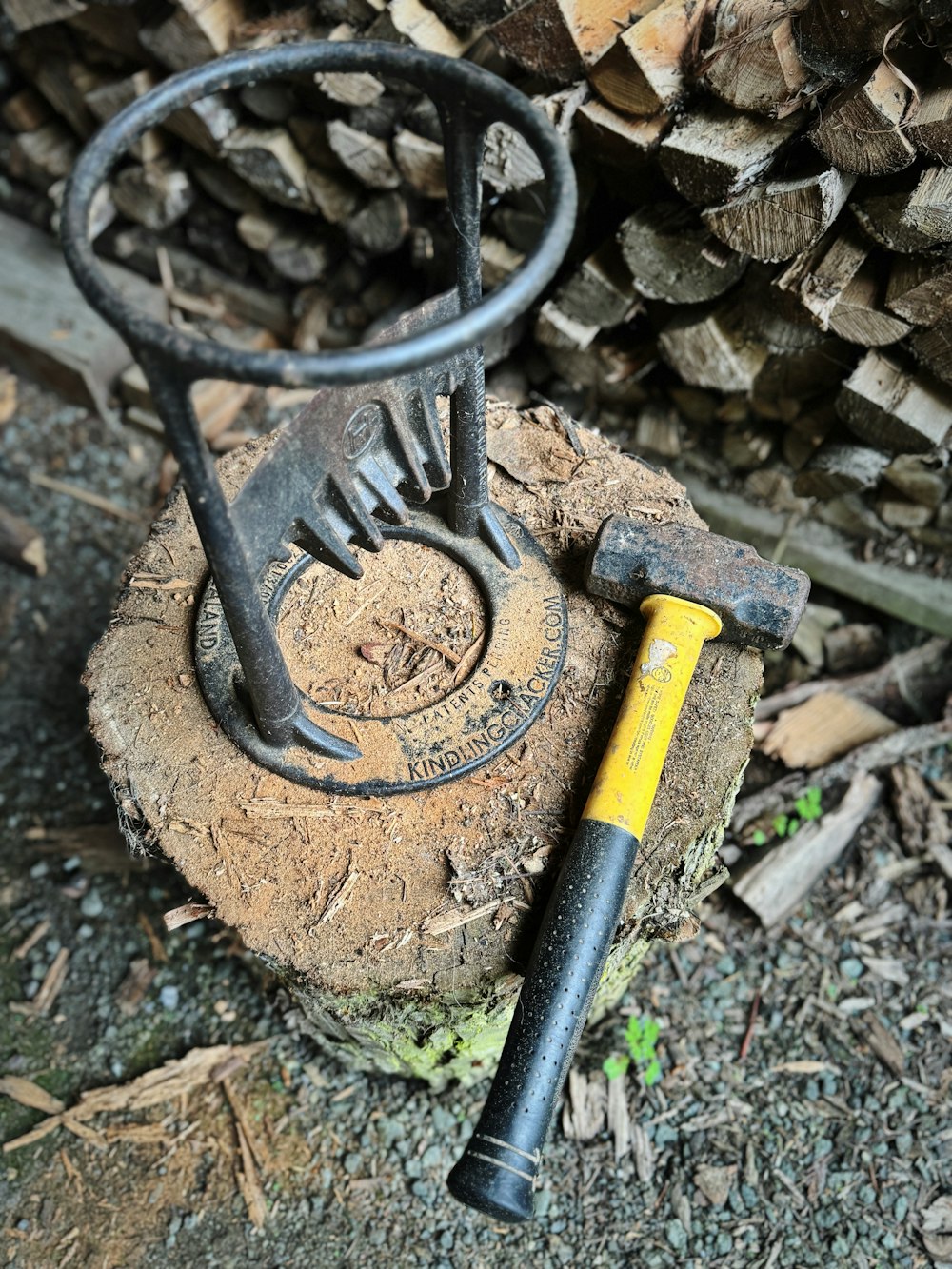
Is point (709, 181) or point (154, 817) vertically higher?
point (709, 181)

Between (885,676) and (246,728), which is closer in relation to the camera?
(246,728)

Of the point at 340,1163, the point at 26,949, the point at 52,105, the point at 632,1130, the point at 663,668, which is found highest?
the point at 52,105

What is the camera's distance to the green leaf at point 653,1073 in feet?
7.72

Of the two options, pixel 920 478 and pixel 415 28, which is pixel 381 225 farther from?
pixel 920 478

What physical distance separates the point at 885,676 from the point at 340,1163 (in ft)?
6.38

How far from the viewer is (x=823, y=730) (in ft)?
9.00

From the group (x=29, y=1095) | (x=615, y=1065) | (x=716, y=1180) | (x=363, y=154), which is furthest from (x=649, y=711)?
(x=363, y=154)

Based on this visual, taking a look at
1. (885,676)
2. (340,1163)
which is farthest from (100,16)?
(340,1163)

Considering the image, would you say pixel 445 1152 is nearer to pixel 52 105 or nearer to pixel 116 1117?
pixel 116 1117

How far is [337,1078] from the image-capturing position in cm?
233

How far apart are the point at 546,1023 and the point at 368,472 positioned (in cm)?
92

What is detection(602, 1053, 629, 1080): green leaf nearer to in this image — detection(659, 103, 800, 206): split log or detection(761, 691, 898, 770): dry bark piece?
detection(761, 691, 898, 770): dry bark piece

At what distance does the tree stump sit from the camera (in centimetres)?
169

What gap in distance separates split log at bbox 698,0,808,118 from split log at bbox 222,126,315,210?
1325 mm
